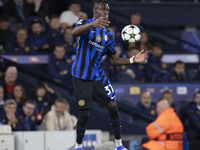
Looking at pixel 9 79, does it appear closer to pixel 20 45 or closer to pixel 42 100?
pixel 42 100

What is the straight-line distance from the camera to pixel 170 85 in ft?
40.6

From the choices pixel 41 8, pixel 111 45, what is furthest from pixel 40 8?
pixel 111 45

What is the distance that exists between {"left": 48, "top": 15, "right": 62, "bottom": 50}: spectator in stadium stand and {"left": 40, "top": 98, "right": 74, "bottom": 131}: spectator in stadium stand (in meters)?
2.60

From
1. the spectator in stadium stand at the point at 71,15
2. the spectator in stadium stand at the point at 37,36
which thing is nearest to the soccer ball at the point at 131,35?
the spectator in stadium stand at the point at 37,36

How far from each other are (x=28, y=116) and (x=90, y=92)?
395 centimetres

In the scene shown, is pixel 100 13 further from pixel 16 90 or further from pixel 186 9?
pixel 186 9

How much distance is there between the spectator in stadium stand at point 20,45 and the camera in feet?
40.0

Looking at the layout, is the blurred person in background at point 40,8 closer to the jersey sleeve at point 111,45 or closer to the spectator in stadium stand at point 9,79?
the spectator in stadium stand at point 9,79

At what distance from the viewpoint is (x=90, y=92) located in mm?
6570

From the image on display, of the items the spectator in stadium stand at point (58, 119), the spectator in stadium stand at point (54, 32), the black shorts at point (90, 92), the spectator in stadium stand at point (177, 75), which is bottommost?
the spectator in stadium stand at point (58, 119)

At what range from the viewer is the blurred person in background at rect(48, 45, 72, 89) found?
38.8ft

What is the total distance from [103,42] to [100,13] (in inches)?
15.8

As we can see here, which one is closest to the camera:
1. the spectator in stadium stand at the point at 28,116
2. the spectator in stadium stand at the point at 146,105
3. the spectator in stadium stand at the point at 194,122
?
the spectator in stadium stand at the point at 28,116

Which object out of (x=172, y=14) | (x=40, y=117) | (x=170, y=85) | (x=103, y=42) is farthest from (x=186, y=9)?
(x=103, y=42)
